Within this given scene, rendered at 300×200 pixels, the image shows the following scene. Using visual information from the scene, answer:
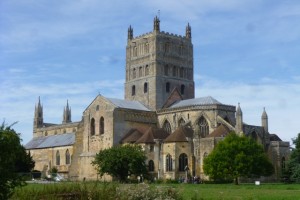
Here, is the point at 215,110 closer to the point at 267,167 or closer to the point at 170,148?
the point at 170,148

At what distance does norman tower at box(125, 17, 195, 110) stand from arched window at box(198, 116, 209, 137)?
Result: 1091 centimetres

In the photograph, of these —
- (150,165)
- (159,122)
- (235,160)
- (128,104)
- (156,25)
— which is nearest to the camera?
(235,160)

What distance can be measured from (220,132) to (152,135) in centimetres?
959

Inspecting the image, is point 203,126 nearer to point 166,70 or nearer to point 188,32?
point 166,70

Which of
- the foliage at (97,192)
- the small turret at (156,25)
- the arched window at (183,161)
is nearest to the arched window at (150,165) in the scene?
the arched window at (183,161)

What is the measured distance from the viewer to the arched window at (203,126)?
78.7 metres

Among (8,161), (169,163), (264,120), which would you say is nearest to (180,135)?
(169,163)

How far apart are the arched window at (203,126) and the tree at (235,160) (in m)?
13.3

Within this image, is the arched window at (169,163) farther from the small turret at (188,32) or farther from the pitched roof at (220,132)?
the small turret at (188,32)

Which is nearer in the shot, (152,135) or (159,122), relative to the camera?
(152,135)

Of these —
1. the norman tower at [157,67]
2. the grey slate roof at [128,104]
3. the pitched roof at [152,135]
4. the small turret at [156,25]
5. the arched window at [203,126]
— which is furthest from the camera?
the small turret at [156,25]

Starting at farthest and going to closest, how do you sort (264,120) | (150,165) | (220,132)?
(264,120) → (150,165) → (220,132)

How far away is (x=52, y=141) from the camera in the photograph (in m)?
107

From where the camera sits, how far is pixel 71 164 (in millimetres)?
89562
